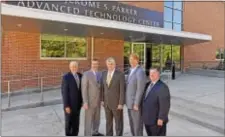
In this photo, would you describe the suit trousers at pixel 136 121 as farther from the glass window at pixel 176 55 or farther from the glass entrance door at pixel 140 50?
the glass window at pixel 176 55

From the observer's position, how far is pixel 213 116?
6578 mm

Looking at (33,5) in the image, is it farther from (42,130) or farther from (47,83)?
(42,130)

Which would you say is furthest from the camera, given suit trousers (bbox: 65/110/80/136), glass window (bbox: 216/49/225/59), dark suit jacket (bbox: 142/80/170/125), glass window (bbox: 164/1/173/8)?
glass window (bbox: 216/49/225/59)

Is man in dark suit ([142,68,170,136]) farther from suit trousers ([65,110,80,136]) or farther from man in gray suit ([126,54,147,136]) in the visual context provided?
suit trousers ([65,110,80,136])

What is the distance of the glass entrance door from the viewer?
17094 mm

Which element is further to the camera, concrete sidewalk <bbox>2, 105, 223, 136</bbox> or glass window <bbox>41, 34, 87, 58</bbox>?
glass window <bbox>41, 34, 87, 58</bbox>

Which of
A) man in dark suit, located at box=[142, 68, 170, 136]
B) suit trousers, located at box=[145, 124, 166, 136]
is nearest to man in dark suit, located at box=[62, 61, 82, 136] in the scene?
man in dark suit, located at box=[142, 68, 170, 136]

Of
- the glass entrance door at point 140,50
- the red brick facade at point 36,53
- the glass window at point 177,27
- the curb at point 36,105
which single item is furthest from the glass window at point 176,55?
the curb at point 36,105

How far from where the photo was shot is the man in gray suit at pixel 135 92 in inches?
181

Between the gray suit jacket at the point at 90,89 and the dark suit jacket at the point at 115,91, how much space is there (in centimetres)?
17

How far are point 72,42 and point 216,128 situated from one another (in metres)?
9.27

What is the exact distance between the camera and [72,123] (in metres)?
5.06

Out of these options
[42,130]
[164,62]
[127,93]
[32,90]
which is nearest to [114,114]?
[127,93]

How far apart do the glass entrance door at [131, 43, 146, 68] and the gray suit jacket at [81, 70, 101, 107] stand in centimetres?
1210
